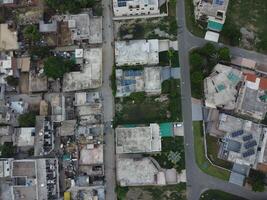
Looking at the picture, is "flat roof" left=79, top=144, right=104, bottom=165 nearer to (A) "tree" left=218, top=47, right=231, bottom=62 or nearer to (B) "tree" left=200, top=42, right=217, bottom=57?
(B) "tree" left=200, top=42, right=217, bottom=57

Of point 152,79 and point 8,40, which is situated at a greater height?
point 8,40

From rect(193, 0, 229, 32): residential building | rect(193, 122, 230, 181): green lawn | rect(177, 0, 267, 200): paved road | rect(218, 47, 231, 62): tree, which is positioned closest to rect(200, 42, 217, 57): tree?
rect(218, 47, 231, 62): tree

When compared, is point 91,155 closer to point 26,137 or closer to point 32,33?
point 26,137

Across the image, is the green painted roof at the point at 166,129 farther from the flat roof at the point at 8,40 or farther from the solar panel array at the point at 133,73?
the flat roof at the point at 8,40

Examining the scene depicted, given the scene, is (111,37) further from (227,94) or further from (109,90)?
(227,94)

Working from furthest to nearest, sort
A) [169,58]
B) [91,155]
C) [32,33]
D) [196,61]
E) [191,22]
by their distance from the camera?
[191,22]
[32,33]
[169,58]
[196,61]
[91,155]

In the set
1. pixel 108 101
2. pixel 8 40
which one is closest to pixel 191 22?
pixel 108 101

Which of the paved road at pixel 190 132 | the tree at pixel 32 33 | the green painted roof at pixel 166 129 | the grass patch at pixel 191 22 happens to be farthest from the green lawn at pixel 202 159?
the tree at pixel 32 33
